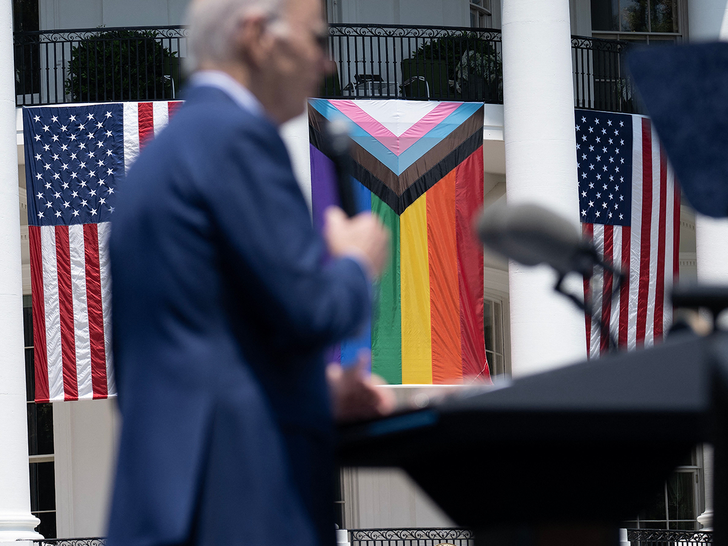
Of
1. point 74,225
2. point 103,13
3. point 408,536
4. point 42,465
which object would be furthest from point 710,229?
point 42,465

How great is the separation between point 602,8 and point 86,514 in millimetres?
13004

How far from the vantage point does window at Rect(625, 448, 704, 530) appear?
69.3ft

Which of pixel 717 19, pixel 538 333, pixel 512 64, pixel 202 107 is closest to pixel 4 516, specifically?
pixel 538 333

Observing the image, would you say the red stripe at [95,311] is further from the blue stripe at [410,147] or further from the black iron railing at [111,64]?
the blue stripe at [410,147]

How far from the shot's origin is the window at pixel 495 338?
21094 mm

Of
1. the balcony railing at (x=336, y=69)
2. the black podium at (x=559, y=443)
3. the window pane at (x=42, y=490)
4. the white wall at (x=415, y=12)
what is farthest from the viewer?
the white wall at (x=415, y=12)

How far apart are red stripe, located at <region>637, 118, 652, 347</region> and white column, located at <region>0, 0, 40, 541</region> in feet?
26.1

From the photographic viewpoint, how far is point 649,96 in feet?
5.81

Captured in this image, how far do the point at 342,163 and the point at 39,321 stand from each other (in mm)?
13656

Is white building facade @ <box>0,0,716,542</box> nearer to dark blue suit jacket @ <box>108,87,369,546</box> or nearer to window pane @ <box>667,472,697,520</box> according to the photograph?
window pane @ <box>667,472,697,520</box>

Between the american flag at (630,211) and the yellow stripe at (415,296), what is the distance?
2171 mm

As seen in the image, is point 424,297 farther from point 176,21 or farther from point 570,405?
point 570,405

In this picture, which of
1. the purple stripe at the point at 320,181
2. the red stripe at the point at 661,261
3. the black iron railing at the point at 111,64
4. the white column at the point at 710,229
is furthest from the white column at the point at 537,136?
the black iron railing at the point at 111,64

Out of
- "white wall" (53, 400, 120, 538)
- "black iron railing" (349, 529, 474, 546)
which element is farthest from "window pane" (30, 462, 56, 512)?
"black iron railing" (349, 529, 474, 546)
